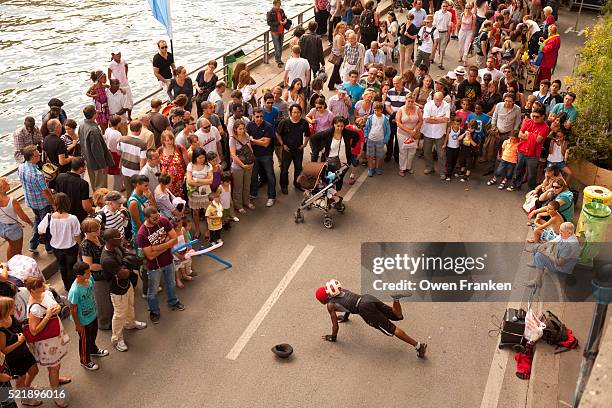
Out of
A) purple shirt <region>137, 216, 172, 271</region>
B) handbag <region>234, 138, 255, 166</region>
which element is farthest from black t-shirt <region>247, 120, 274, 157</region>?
purple shirt <region>137, 216, 172, 271</region>

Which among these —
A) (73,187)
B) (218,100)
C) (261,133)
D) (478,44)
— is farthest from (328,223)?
(478,44)

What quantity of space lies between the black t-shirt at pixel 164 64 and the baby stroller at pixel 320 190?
187 inches

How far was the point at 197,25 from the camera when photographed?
28969 mm

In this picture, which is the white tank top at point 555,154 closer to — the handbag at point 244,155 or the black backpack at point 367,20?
the handbag at point 244,155

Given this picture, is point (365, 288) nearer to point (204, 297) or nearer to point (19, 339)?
point (204, 297)

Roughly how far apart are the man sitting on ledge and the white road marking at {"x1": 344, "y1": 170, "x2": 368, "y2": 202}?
377 centimetres

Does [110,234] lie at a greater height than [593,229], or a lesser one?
greater

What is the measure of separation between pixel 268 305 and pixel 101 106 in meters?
6.10

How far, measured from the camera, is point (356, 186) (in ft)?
44.5

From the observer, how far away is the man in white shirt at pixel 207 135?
1177 cm

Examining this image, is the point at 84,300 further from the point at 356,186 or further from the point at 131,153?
the point at 356,186

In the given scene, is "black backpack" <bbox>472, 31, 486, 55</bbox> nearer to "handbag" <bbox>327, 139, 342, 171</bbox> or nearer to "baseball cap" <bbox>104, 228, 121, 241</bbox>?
"handbag" <bbox>327, 139, 342, 171</bbox>

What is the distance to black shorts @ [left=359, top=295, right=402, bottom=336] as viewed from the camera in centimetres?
893

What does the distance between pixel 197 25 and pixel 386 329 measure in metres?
22.5
